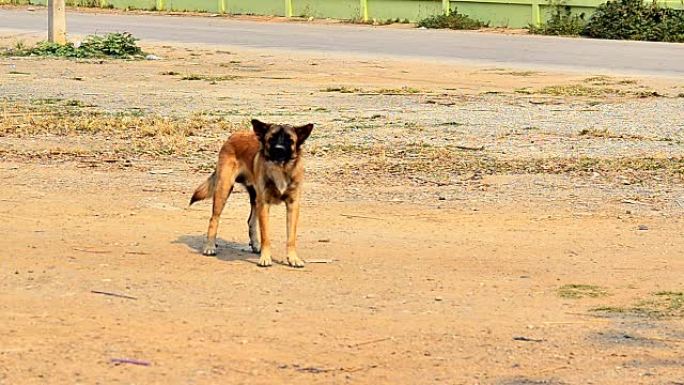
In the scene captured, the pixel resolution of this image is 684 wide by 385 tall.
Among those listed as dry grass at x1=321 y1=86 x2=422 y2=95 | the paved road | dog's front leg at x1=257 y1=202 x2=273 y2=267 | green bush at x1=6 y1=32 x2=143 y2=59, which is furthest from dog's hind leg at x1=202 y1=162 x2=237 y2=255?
green bush at x1=6 y1=32 x2=143 y2=59

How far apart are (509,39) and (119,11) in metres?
15.9

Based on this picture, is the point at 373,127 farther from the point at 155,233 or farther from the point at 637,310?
the point at 637,310

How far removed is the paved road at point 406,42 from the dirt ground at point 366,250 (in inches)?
254

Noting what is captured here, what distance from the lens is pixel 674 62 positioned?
23.2m

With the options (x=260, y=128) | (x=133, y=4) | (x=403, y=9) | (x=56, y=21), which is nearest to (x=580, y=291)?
(x=260, y=128)

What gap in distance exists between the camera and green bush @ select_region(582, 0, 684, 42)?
2911 cm

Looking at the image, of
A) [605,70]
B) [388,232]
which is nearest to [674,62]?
[605,70]

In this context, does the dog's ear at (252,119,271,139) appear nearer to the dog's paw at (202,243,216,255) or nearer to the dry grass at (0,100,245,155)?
the dog's paw at (202,243,216,255)

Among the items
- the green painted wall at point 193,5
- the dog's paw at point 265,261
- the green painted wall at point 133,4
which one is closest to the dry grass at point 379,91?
the dog's paw at point 265,261

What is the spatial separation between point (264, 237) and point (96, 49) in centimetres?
1600

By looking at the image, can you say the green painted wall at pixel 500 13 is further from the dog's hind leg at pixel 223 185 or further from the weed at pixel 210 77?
the dog's hind leg at pixel 223 185

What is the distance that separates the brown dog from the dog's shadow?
0.31 ft

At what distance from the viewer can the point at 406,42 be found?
28.2 meters

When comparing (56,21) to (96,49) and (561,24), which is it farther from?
(561,24)
